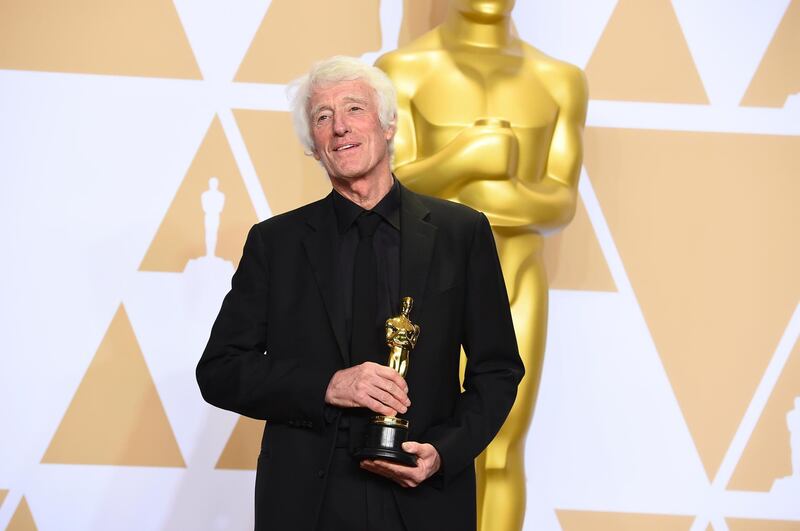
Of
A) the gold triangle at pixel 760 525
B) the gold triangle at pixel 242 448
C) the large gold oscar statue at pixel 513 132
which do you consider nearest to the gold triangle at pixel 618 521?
the gold triangle at pixel 760 525

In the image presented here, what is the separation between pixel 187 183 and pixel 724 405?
1872mm

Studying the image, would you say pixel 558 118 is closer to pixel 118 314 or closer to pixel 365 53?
pixel 365 53

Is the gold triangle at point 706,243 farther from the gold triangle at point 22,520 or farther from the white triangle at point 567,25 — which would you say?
the gold triangle at point 22,520

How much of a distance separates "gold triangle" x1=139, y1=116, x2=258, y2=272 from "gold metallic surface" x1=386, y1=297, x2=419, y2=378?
1751mm

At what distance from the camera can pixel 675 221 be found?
3.38m

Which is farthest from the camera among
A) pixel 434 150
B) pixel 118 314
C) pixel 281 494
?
pixel 118 314

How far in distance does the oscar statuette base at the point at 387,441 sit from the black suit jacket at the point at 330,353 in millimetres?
87

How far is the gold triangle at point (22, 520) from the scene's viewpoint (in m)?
3.22

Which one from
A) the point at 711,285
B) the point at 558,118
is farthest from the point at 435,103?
the point at 711,285

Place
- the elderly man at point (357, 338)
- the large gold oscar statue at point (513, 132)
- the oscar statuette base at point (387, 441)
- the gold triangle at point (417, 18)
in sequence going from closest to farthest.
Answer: the oscar statuette base at point (387, 441) → the elderly man at point (357, 338) → the large gold oscar statue at point (513, 132) → the gold triangle at point (417, 18)

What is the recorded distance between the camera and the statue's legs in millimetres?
2762

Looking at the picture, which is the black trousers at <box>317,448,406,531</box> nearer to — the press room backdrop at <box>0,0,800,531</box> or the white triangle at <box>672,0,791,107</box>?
the press room backdrop at <box>0,0,800,531</box>

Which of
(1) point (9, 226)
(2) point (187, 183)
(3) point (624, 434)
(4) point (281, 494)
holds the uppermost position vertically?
(2) point (187, 183)

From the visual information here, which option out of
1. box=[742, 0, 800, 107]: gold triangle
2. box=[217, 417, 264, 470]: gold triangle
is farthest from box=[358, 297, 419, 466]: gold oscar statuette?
box=[742, 0, 800, 107]: gold triangle
